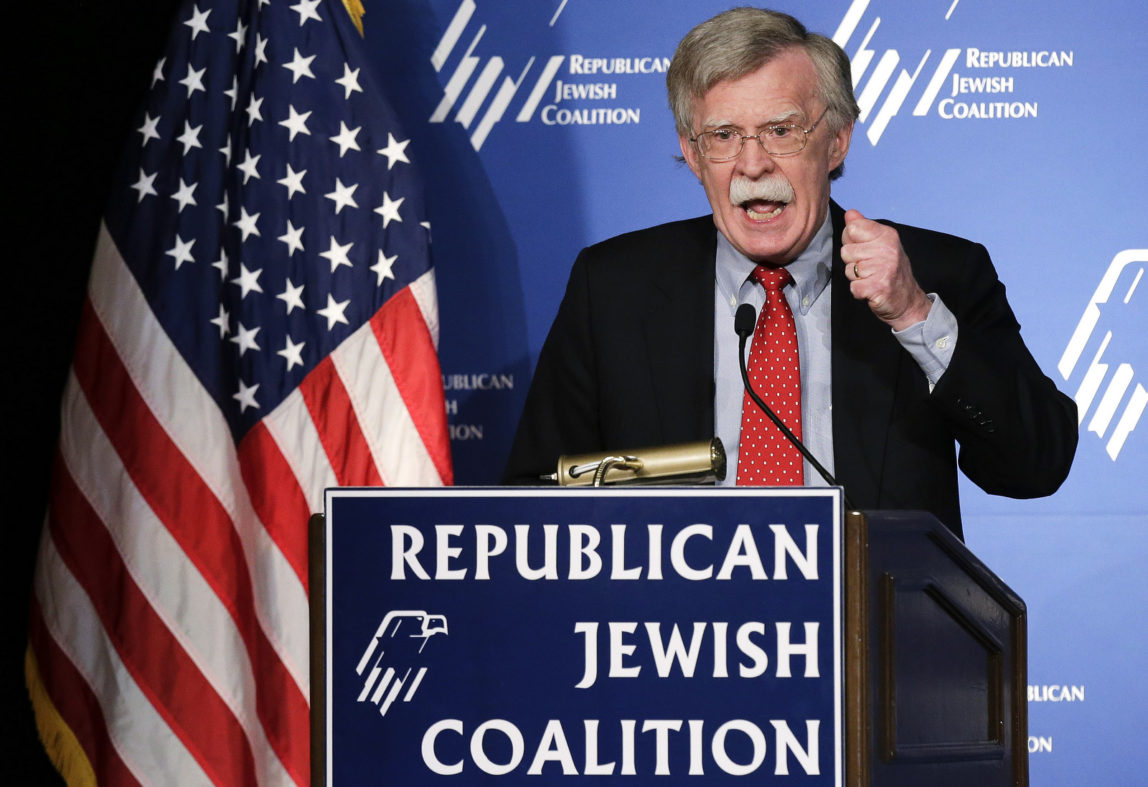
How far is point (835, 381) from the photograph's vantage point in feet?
6.83

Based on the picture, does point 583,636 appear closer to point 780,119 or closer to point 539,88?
point 780,119

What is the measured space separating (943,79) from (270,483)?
1.79 meters

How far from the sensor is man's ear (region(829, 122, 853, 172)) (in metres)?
2.25

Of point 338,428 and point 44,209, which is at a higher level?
point 44,209

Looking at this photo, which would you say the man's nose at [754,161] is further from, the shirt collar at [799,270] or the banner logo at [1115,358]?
the banner logo at [1115,358]

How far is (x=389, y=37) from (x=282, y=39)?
0.38 metres

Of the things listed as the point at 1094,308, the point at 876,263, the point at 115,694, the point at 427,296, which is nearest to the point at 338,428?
the point at 427,296

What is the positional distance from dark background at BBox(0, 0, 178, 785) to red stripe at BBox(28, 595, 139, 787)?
0.49 m

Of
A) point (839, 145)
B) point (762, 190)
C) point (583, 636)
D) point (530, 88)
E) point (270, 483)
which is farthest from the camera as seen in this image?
point (530, 88)

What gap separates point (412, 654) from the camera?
990 millimetres

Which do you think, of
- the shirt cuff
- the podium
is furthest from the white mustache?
the podium

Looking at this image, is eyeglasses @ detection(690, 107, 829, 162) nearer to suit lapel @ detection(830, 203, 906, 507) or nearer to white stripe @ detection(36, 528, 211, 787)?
suit lapel @ detection(830, 203, 906, 507)

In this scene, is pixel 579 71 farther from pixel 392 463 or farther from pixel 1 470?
pixel 1 470

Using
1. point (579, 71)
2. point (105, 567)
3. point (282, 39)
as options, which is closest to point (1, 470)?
point (105, 567)
